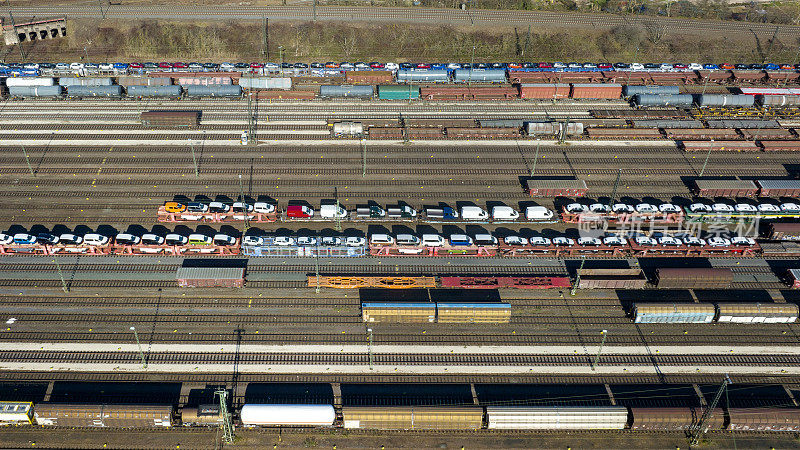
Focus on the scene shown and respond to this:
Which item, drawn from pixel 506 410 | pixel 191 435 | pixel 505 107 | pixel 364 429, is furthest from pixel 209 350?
pixel 505 107

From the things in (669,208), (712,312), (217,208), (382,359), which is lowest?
(382,359)

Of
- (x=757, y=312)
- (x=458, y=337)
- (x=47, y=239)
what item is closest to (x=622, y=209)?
(x=757, y=312)

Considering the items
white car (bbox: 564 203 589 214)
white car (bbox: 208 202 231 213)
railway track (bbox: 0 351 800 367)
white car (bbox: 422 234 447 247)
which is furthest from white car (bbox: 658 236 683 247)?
white car (bbox: 208 202 231 213)

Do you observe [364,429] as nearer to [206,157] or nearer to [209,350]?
[209,350]

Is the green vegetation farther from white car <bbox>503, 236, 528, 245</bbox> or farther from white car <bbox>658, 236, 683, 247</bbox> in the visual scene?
white car <bbox>503, 236, 528, 245</bbox>

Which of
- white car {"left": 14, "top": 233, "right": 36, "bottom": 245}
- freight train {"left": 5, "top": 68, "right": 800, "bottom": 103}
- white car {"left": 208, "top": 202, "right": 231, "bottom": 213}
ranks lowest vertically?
white car {"left": 14, "top": 233, "right": 36, "bottom": 245}

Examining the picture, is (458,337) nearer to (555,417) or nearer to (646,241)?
(555,417)

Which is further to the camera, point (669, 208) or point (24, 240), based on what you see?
point (669, 208)
